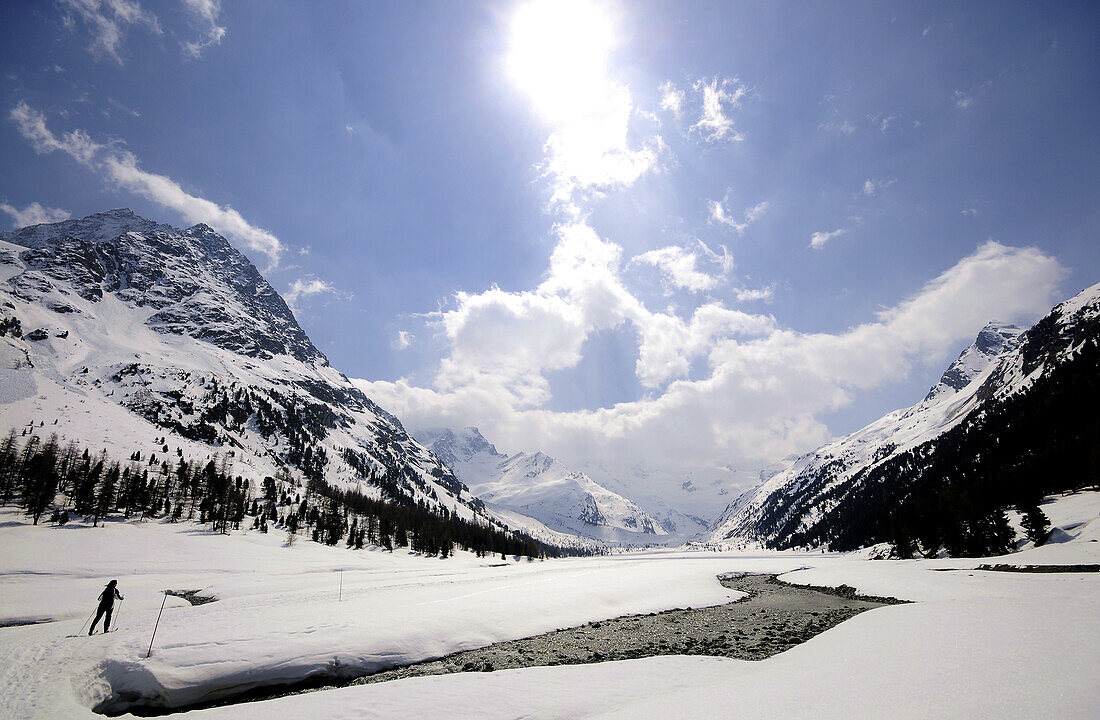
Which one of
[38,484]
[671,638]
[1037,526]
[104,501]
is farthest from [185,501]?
[1037,526]

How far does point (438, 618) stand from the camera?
22484 millimetres

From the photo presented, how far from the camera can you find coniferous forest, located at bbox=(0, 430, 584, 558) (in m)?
84.3

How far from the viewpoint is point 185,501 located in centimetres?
11012

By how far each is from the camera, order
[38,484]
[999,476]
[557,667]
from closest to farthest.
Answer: [557,667], [999,476], [38,484]

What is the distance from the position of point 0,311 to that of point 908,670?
31113cm

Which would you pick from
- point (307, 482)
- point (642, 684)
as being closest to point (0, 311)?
point (307, 482)

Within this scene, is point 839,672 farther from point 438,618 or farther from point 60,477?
point 60,477

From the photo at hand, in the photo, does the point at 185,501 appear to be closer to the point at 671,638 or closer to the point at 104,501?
the point at 104,501

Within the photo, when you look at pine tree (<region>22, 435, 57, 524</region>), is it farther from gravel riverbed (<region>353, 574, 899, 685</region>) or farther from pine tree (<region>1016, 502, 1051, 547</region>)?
pine tree (<region>1016, 502, 1051, 547</region>)

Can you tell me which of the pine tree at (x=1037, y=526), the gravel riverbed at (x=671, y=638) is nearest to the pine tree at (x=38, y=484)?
the gravel riverbed at (x=671, y=638)

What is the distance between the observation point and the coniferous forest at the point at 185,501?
84312 mm

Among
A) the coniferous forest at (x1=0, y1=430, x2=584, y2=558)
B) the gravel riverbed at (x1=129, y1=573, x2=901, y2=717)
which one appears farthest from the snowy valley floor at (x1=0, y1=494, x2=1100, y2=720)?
the coniferous forest at (x1=0, y1=430, x2=584, y2=558)

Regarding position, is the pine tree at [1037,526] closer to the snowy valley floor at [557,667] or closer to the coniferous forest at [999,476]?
the coniferous forest at [999,476]

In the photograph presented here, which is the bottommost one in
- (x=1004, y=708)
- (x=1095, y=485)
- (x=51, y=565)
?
(x=51, y=565)
